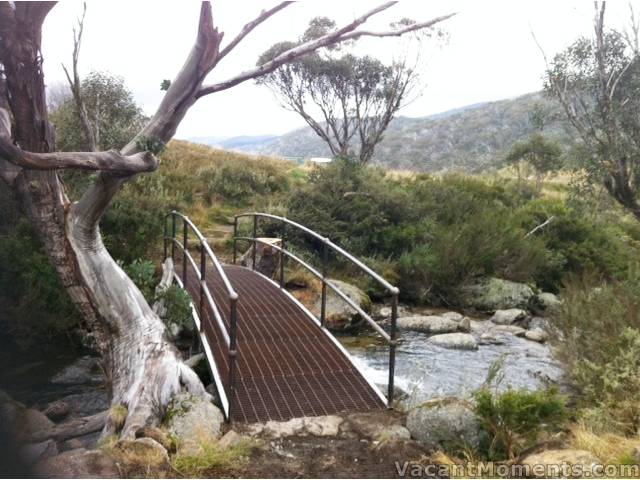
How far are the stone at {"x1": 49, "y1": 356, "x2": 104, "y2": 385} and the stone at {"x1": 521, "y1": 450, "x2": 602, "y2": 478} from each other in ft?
18.0

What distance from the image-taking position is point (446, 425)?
4.30m

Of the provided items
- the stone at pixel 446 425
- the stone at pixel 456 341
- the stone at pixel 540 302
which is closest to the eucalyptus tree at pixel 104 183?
the stone at pixel 446 425

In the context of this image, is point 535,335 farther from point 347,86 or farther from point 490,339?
point 347,86

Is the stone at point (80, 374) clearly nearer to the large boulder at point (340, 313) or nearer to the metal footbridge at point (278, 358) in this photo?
the metal footbridge at point (278, 358)

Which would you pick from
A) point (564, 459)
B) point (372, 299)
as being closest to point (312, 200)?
point (372, 299)

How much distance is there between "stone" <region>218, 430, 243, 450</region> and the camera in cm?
417

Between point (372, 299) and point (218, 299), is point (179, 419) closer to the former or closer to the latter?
point (218, 299)

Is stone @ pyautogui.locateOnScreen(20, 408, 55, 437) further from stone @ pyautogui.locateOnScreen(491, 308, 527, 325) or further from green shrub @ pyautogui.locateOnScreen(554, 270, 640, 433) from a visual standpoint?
stone @ pyautogui.locateOnScreen(491, 308, 527, 325)

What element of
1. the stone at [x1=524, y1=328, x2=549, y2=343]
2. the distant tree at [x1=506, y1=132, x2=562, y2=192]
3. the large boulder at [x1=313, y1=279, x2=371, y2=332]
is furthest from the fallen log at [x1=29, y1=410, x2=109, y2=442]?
the distant tree at [x1=506, y1=132, x2=562, y2=192]

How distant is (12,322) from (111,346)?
98.7 inches

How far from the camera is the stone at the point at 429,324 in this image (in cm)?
1015

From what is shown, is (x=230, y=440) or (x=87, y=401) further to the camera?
(x=87, y=401)

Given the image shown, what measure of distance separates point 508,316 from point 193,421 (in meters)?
7.95

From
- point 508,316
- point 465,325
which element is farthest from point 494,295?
point 465,325
